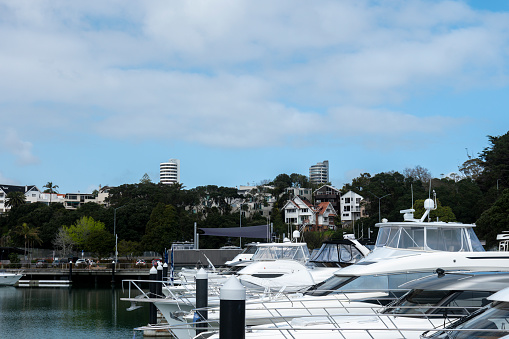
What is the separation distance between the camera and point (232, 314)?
5805mm

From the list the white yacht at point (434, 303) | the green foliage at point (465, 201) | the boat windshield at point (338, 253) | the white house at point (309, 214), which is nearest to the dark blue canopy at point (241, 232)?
the green foliage at point (465, 201)

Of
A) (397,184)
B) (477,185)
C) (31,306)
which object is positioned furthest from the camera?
(397,184)

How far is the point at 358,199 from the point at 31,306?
7327cm

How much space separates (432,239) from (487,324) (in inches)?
371

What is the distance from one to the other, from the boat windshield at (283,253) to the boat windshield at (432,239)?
9546 millimetres

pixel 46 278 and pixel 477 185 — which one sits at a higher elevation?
pixel 477 185

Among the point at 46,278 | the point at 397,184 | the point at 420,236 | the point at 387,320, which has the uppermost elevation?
the point at 397,184

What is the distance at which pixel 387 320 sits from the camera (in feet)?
31.2

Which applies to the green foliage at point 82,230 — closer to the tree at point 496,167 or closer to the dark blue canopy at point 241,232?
the dark blue canopy at point 241,232

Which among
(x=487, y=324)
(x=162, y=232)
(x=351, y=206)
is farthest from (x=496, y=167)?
(x=487, y=324)

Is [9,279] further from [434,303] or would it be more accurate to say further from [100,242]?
[434,303]

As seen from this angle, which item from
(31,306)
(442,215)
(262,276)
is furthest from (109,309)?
(442,215)

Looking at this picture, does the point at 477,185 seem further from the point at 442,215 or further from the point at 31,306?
the point at 31,306

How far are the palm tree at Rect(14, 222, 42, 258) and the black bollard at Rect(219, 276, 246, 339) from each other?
77.2 metres
